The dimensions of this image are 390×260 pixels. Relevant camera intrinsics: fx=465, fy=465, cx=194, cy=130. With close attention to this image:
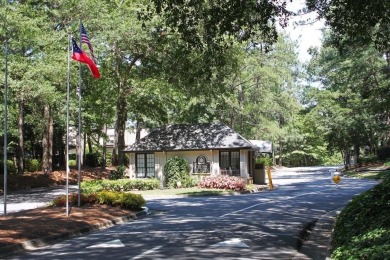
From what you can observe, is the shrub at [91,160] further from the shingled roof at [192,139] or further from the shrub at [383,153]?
the shrub at [383,153]

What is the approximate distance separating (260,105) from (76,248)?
160ft

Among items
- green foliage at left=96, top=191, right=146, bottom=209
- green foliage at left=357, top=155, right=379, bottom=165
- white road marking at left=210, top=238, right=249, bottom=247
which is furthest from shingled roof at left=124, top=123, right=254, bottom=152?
white road marking at left=210, top=238, right=249, bottom=247

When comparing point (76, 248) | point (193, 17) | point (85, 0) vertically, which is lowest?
point (76, 248)

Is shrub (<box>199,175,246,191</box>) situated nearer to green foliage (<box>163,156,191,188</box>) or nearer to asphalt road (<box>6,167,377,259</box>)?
green foliage (<box>163,156,191,188</box>)

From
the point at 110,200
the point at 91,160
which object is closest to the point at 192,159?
the point at 110,200

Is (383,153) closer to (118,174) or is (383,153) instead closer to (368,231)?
(118,174)

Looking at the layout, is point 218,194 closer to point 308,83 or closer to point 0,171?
point 0,171

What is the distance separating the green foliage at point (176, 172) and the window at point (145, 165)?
1.83m

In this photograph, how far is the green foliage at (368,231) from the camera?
6578 millimetres

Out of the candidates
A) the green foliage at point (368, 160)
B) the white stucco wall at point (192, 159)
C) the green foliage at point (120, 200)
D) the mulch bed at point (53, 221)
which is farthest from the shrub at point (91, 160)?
the mulch bed at point (53, 221)

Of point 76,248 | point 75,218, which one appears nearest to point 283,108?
point 75,218

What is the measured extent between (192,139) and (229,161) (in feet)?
11.0

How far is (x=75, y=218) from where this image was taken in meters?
15.1

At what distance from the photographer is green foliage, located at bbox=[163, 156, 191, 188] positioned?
3322 centimetres
